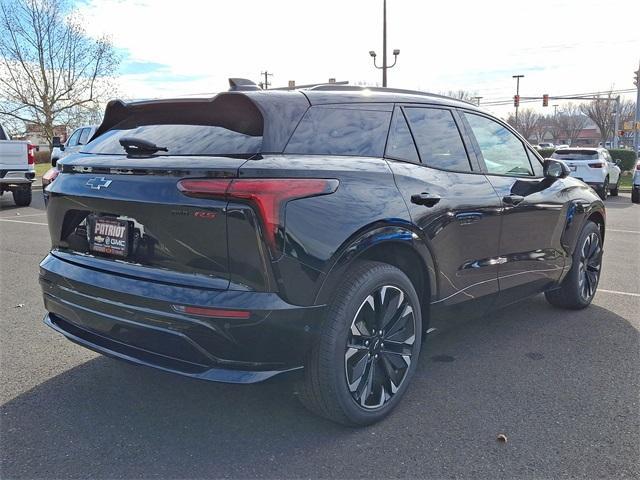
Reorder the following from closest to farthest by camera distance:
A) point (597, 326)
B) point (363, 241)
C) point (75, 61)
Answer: point (363, 241)
point (597, 326)
point (75, 61)

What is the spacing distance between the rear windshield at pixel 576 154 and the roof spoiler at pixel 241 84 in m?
15.0

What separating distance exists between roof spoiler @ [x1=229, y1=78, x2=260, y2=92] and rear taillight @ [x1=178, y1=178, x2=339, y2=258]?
2.65ft

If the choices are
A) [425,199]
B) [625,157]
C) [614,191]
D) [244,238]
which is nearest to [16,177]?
[425,199]

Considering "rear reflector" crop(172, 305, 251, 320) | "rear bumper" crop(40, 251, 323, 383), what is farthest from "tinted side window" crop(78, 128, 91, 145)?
"rear reflector" crop(172, 305, 251, 320)

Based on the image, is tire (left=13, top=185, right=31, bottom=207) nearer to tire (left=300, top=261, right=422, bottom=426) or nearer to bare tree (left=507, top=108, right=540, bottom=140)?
tire (left=300, top=261, right=422, bottom=426)

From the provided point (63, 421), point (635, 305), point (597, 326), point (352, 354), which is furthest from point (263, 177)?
point (635, 305)

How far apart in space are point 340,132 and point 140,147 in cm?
103

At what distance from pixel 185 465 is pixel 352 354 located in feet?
3.04

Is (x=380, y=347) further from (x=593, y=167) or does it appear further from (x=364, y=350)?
(x=593, y=167)

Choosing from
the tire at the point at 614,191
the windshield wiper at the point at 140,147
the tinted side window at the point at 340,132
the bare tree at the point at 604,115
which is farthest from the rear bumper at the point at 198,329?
the bare tree at the point at 604,115

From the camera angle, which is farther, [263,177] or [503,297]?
[503,297]

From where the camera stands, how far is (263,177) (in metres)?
2.45

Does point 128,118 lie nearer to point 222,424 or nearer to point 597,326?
point 222,424

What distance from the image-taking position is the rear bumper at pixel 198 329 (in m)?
2.43
